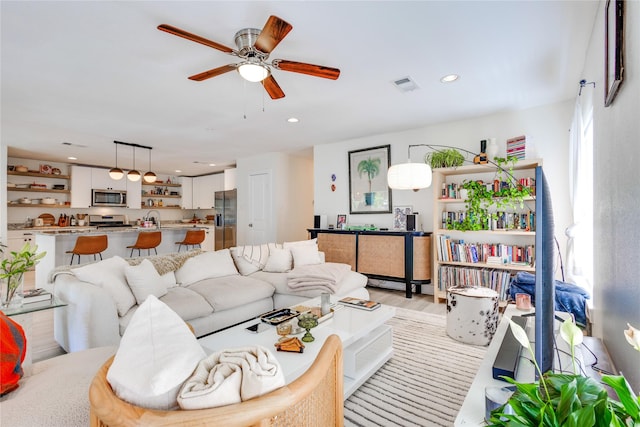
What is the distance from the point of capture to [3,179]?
525 cm

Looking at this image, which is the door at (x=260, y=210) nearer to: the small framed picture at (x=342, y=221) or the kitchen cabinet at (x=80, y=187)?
the small framed picture at (x=342, y=221)

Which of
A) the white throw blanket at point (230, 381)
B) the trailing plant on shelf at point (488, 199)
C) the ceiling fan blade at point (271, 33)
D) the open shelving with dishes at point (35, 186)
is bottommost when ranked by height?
the white throw blanket at point (230, 381)

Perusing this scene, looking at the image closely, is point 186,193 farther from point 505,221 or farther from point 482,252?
point 505,221

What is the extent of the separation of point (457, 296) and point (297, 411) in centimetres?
234

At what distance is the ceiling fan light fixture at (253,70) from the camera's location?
7.06 ft

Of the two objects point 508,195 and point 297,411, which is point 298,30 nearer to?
point 297,411

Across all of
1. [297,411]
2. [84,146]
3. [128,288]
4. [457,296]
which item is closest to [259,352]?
[297,411]

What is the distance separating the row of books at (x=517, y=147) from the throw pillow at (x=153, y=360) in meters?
3.98

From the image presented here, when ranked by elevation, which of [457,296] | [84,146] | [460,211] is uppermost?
[84,146]

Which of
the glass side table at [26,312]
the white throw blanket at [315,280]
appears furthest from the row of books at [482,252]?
the glass side table at [26,312]

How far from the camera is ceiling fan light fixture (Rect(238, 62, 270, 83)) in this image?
84.7 inches

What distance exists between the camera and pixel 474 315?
2721mm

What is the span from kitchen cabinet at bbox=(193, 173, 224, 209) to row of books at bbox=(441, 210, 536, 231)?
6.39 m

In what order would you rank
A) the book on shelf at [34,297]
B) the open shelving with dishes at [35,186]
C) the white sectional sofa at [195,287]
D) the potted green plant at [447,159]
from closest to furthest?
the book on shelf at [34,297] < the white sectional sofa at [195,287] < the potted green plant at [447,159] < the open shelving with dishes at [35,186]
